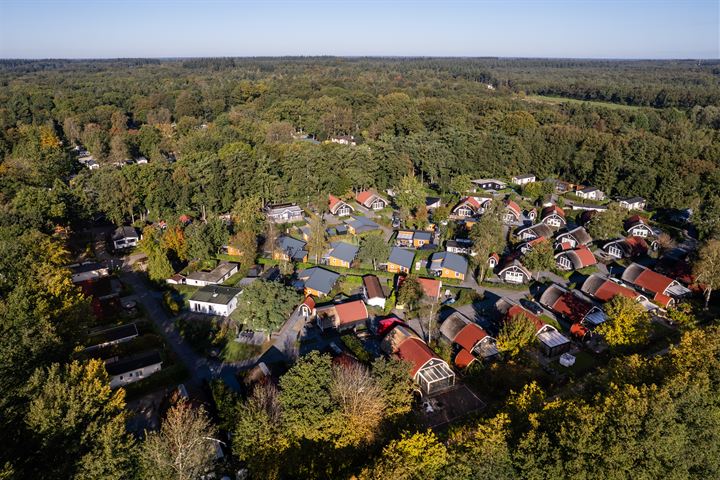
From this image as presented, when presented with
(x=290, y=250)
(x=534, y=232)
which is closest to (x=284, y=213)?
(x=290, y=250)

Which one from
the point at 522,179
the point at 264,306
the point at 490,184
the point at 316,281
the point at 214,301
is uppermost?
the point at 522,179

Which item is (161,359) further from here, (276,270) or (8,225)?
(8,225)

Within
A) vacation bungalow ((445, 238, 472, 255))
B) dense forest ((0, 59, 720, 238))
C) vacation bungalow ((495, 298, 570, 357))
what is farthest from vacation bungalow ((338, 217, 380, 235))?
vacation bungalow ((495, 298, 570, 357))

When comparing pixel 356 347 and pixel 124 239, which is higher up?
pixel 124 239

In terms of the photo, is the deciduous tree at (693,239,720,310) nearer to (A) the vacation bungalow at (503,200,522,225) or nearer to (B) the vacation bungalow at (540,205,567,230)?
(B) the vacation bungalow at (540,205,567,230)

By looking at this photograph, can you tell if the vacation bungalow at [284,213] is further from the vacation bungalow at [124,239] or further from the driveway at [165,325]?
the driveway at [165,325]

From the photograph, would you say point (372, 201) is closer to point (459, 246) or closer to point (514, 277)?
point (459, 246)

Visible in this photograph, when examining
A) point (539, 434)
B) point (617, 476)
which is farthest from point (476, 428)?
point (617, 476)
